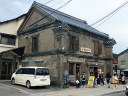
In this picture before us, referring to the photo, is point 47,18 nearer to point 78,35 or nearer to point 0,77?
point 78,35

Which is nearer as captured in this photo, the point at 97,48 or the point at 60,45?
the point at 60,45

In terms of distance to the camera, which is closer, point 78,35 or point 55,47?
point 55,47

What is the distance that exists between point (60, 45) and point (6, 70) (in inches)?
366

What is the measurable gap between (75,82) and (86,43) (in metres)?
5.42

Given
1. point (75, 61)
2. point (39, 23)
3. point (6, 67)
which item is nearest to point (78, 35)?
point (75, 61)

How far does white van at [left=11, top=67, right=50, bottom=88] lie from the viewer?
1472cm

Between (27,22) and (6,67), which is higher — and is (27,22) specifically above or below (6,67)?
above

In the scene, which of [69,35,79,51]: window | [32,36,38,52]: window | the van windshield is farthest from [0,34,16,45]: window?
the van windshield

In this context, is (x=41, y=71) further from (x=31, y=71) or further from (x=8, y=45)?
(x=8, y=45)

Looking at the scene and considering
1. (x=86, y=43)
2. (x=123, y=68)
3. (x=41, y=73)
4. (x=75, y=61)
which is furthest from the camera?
(x=123, y=68)

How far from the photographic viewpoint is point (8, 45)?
23047 mm

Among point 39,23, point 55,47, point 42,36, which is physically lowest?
point 55,47

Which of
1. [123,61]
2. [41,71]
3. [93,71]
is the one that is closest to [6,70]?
[41,71]

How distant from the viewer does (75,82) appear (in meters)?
18.1
